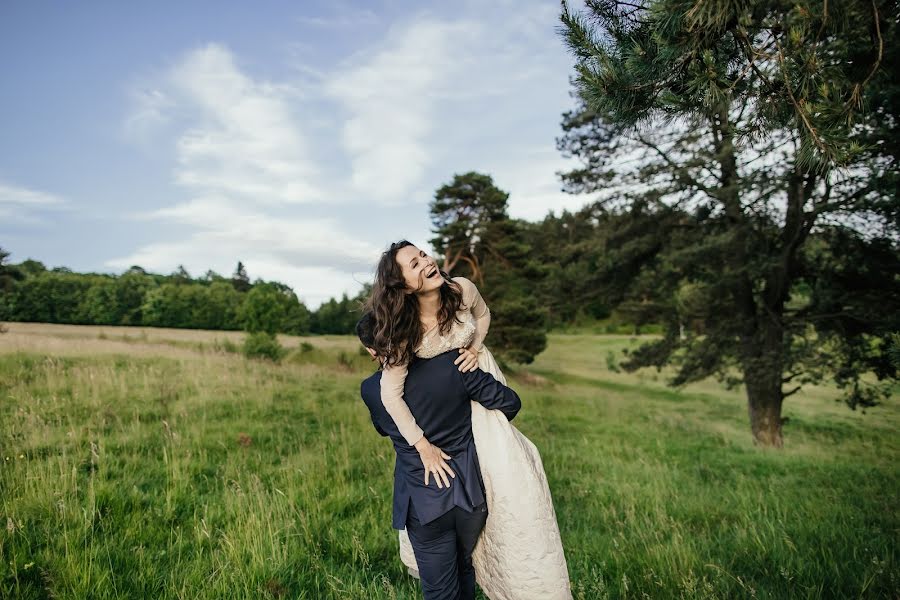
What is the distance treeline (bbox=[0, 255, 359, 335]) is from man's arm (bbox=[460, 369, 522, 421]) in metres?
13.9

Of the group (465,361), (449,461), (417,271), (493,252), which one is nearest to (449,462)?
(449,461)

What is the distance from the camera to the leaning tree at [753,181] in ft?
6.38

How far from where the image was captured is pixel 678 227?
33.4 ft

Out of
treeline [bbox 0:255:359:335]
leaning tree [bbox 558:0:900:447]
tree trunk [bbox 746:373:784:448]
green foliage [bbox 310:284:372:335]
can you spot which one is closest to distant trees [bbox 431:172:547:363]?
treeline [bbox 0:255:359:335]

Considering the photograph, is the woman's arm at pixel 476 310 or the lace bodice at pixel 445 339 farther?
the woman's arm at pixel 476 310

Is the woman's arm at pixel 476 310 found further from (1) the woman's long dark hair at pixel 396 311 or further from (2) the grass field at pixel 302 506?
(2) the grass field at pixel 302 506

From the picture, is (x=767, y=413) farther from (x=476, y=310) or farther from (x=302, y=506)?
(x=476, y=310)

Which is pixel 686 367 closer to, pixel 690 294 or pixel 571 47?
pixel 690 294

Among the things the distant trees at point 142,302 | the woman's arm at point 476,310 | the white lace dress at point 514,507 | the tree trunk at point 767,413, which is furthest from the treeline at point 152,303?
the white lace dress at point 514,507

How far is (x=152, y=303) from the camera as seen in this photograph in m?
30.7

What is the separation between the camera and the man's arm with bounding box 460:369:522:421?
206 centimetres

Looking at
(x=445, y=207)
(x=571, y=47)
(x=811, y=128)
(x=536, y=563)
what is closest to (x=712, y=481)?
(x=536, y=563)

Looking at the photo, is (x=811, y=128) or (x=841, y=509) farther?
(x=841, y=509)

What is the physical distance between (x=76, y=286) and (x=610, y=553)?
31.6 metres
